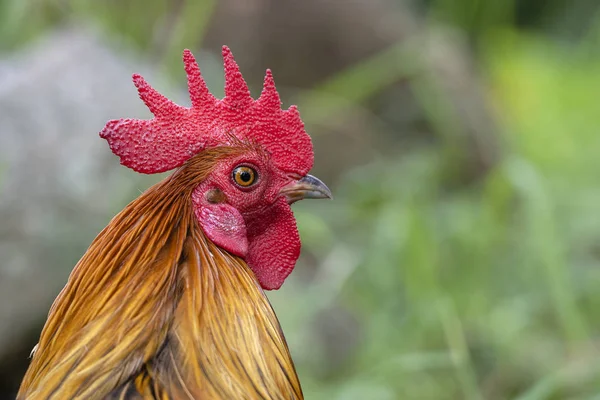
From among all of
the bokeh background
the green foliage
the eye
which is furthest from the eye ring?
the bokeh background

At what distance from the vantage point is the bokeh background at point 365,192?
364 centimetres

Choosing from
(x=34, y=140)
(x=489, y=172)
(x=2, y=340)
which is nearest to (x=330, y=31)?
(x=489, y=172)

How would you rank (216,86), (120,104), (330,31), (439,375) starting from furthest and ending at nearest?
1. (330,31)
2. (216,86)
3. (120,104)
4. (439,375)

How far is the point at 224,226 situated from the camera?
6.07ft

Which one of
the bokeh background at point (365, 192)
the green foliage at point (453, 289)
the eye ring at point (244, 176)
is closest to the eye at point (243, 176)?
the eye ring at point (244, 176)

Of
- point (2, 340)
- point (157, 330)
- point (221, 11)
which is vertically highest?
point (221, 11)

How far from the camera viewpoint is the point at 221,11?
6312 mm

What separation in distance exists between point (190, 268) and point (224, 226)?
0.43 feet

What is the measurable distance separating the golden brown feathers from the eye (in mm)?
55

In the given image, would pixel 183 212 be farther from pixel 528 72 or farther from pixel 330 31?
pixel 528 72

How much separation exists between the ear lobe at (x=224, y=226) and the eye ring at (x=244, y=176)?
0.21 feet

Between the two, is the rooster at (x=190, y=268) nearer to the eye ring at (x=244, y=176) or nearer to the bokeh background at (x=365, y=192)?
the eye ring at (x=244, y=176)

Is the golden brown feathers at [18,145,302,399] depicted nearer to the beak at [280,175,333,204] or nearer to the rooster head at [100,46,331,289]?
the rooster head at [100,46,331,289]

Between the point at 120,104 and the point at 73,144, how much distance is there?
1.23 ft
